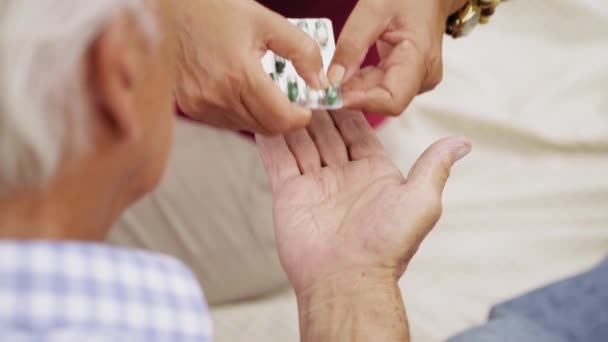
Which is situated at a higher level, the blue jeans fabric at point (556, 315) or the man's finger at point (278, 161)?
the man's finger at point (278, 161)

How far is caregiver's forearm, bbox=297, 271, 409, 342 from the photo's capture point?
0.78 m

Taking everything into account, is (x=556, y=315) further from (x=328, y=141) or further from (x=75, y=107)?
(x=75, y=107)

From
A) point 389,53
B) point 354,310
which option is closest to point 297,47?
point 389,53

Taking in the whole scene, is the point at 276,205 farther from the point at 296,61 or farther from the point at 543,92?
the point at 543,92

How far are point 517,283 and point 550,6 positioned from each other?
0.61 meters

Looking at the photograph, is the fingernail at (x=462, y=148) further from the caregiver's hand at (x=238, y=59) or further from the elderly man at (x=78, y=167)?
the elderly man at (x=78, y=167)

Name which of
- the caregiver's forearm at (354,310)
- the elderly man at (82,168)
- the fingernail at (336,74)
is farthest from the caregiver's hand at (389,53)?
the elderly man at (82,168)

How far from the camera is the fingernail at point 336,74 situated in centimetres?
88

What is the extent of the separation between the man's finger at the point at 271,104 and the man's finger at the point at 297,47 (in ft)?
0.11

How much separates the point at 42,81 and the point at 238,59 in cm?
43

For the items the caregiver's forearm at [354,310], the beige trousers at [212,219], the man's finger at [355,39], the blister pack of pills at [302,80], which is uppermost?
the man's finger at [355,39]

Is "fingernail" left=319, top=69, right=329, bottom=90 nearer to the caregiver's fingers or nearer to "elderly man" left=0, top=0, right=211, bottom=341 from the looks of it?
the caregiver's fingers

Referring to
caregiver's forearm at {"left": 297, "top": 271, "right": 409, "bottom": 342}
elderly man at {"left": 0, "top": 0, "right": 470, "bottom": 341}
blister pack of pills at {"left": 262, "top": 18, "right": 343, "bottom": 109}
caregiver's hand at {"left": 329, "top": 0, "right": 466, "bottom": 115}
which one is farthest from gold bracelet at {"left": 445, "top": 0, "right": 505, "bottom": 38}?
elderly man at {"left": 0, "top": 0, "right": 470, "bottom": 341}

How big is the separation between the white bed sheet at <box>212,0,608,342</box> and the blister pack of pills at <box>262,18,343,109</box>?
41 cm
